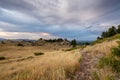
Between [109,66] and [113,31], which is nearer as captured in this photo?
[109,66]

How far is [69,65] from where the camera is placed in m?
6.65

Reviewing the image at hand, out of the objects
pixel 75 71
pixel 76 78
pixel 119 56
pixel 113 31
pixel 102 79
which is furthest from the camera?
pixel 113 31

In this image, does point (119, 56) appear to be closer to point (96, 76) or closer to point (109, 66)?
point (109, 66)

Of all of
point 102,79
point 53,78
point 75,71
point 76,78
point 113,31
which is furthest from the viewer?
point 113,31

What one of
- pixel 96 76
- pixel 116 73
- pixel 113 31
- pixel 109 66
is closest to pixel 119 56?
pixel 109 66

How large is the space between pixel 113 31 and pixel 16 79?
70.9m

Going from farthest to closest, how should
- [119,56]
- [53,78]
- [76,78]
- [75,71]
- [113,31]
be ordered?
[113,31]
[119,56]
[75,71]
[76,78]
[53,78]

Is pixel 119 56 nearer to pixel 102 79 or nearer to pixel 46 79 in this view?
pixel 102 79

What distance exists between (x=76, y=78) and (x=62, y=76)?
542 millimetres

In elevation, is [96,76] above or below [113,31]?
below

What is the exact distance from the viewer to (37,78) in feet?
16.6

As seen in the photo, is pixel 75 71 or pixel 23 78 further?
pixel 75 71

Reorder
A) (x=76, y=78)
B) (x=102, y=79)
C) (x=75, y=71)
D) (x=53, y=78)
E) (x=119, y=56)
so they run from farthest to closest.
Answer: (x=119, y=56), (x=75, y=71), (x=76, y=78), (x=53, y=78), (x=102, y=79)

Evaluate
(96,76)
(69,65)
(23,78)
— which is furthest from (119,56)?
(23,78)
